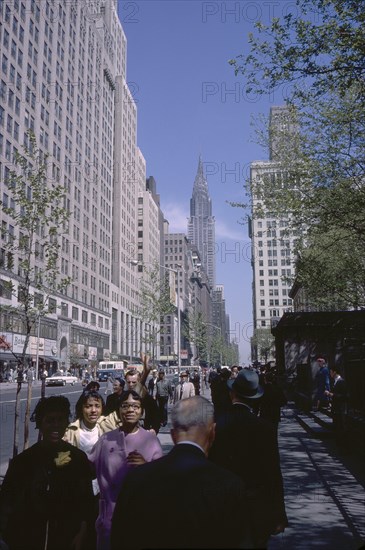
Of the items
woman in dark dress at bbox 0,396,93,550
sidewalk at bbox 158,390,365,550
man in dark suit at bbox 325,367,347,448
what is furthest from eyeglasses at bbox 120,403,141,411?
man in dark suit at bbox 325,367,347,448

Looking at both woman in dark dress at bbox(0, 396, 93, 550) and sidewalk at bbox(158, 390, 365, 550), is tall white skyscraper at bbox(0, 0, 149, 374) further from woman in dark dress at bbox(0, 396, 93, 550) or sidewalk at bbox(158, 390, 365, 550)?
woman in dark dress at bbox(0, 396, 93, 550)

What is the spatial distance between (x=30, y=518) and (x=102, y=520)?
2.24 feet

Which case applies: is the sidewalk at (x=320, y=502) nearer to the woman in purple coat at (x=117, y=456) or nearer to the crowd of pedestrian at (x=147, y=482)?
the crowd of pedestrian at (x=147, y=482)

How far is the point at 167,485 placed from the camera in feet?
6.58

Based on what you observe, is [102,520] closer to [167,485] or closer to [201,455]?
[201,455]

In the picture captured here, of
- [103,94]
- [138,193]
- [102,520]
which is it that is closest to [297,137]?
[102,520]

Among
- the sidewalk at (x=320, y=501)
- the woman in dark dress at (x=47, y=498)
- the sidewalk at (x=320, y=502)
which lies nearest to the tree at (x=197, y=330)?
the sidewalk at (x=320, y=501)

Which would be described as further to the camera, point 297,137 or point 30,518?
point 297,137

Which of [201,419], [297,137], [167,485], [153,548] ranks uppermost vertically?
[297,137]

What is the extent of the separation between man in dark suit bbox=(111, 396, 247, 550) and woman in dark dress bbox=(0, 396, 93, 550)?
1.73 m

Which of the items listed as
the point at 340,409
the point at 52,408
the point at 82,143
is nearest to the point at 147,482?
the point at 52,408

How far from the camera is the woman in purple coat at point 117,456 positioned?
4043mm

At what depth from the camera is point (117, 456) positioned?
14.2ft

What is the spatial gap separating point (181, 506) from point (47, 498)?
212cm
